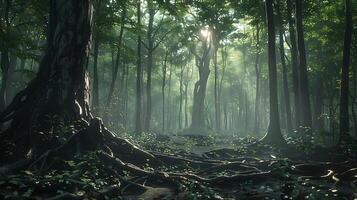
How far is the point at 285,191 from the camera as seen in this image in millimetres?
8008

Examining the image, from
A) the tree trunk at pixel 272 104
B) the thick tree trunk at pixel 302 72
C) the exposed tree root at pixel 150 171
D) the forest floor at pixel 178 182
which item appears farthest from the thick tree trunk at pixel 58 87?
the thick tree trunk at pixel 302 72

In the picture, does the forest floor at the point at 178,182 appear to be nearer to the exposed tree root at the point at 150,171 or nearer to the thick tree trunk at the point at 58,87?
the exposed tree root at the point at 150,171

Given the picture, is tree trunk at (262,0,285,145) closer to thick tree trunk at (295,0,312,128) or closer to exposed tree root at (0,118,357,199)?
thick tree trunk at (295,0,312,128)

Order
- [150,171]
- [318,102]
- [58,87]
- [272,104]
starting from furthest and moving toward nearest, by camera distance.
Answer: [318,102] < [272,104] < [58,87] < [150,171]

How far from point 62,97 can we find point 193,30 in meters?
30.0

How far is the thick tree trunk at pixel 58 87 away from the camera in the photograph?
9414 millimetres

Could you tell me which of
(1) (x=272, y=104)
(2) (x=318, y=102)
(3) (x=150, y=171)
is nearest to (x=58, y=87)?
(3) (x=150, y=171)

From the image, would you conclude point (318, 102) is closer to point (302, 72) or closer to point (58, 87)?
point (302, 72)

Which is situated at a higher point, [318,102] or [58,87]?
→ [318,102]

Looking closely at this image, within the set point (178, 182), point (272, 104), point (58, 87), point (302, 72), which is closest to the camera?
point (178, 182)

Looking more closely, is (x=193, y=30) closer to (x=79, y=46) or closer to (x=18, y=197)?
(x=79, y=46)

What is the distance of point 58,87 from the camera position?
399 inches

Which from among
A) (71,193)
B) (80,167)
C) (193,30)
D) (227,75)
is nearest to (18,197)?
(71,193)

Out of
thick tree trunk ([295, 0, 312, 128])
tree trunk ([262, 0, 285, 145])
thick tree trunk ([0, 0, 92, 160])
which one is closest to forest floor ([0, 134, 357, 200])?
thick tree trunk ([0, 0, 92, 160])
